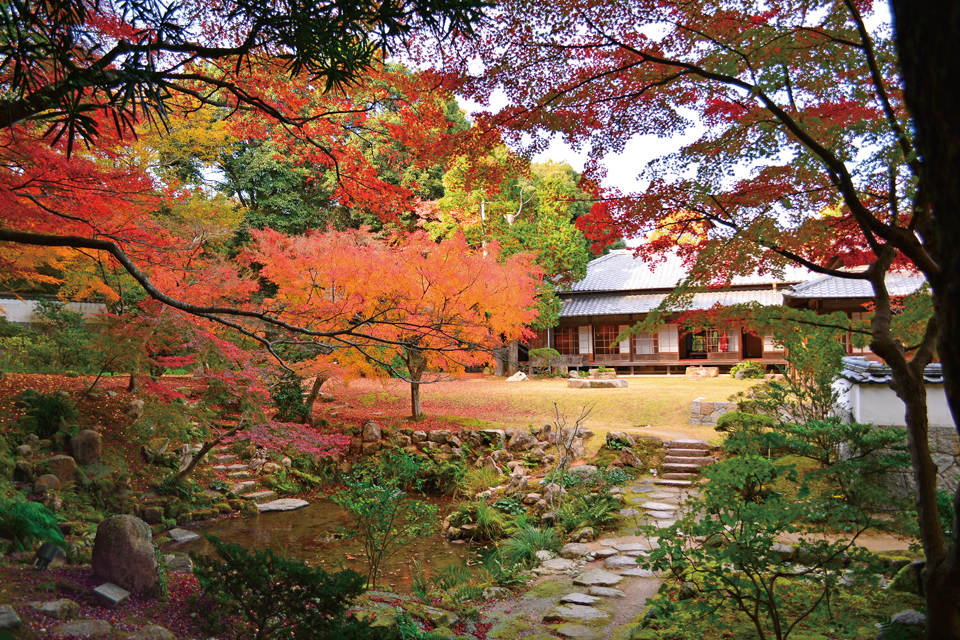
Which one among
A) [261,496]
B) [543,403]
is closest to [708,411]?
[543,403]

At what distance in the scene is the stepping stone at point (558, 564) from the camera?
550 cm

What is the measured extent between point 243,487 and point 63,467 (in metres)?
2.50

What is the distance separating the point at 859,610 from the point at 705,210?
295 centimetres

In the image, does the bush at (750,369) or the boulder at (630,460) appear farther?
the bush at (750,369)

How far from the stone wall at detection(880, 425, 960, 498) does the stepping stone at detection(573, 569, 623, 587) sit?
Result: 365 cm

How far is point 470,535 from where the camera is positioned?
703 centimetres

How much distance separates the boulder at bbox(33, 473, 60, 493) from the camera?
21.9 ft

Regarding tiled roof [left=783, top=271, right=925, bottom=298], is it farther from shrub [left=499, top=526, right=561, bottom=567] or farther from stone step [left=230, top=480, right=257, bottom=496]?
stone step [left=230, top=480, right=257, bottom=496]

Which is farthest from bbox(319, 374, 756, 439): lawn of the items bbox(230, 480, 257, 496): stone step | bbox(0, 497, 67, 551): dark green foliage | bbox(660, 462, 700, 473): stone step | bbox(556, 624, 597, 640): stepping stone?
bbox(0, 497, 67, 551): dark green foliage

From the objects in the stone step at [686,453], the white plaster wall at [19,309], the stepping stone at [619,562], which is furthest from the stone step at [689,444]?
the white plaster wall at [19,309]

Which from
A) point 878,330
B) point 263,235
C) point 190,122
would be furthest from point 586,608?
point 190,122

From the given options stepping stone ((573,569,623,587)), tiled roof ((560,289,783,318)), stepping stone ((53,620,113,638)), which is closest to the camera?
stepping stone ((53,620,113,638))

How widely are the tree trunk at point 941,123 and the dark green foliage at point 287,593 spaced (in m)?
2.42

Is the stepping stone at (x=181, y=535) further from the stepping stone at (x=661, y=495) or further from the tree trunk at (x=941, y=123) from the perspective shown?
the tree trunk at (x=941, y=123)
